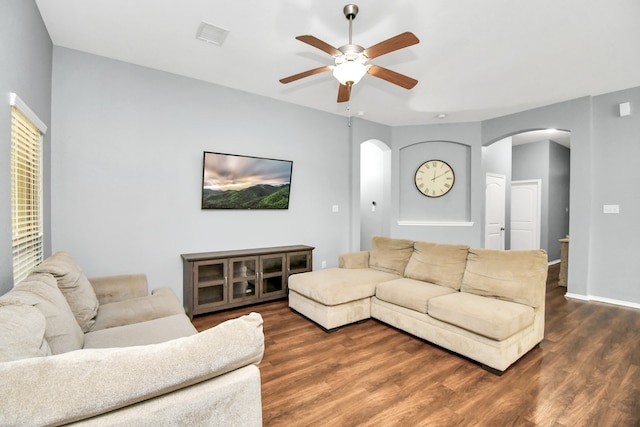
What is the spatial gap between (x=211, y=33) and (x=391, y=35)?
164cm

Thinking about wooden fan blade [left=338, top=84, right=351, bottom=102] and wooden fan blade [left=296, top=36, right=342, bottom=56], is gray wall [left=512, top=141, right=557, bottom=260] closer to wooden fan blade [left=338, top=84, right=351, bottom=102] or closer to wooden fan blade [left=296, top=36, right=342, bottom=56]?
wooden fan blade [left=338, top=84, right=351, bottom=102]

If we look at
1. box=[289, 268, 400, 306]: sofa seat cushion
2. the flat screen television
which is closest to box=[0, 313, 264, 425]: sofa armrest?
box=[289, 268, 400, 306]: sofa seat cushion

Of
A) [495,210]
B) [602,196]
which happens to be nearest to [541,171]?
[495,210]

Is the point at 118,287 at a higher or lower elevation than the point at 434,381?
higher

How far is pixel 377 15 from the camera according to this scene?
95.8 inches

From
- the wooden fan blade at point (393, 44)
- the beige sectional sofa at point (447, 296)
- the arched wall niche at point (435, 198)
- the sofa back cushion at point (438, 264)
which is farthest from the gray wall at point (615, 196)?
the wooden fan blade at point (393, 44)

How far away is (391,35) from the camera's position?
2721 mm

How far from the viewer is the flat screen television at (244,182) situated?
382cm

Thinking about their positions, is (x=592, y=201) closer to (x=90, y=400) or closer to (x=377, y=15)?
(x=377, y=15)

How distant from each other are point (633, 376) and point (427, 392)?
1.64 m

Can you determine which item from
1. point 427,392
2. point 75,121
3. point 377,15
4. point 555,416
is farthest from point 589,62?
point 75,121

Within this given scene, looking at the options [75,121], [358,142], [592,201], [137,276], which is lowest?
[137,276]

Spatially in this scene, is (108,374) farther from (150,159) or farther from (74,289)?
(150,159)

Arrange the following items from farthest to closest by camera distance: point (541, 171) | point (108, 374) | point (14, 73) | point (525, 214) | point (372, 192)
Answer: point (525, 214) → point (541, 171) → point (372, 192) → point (14, 73) → point (108, 374)
